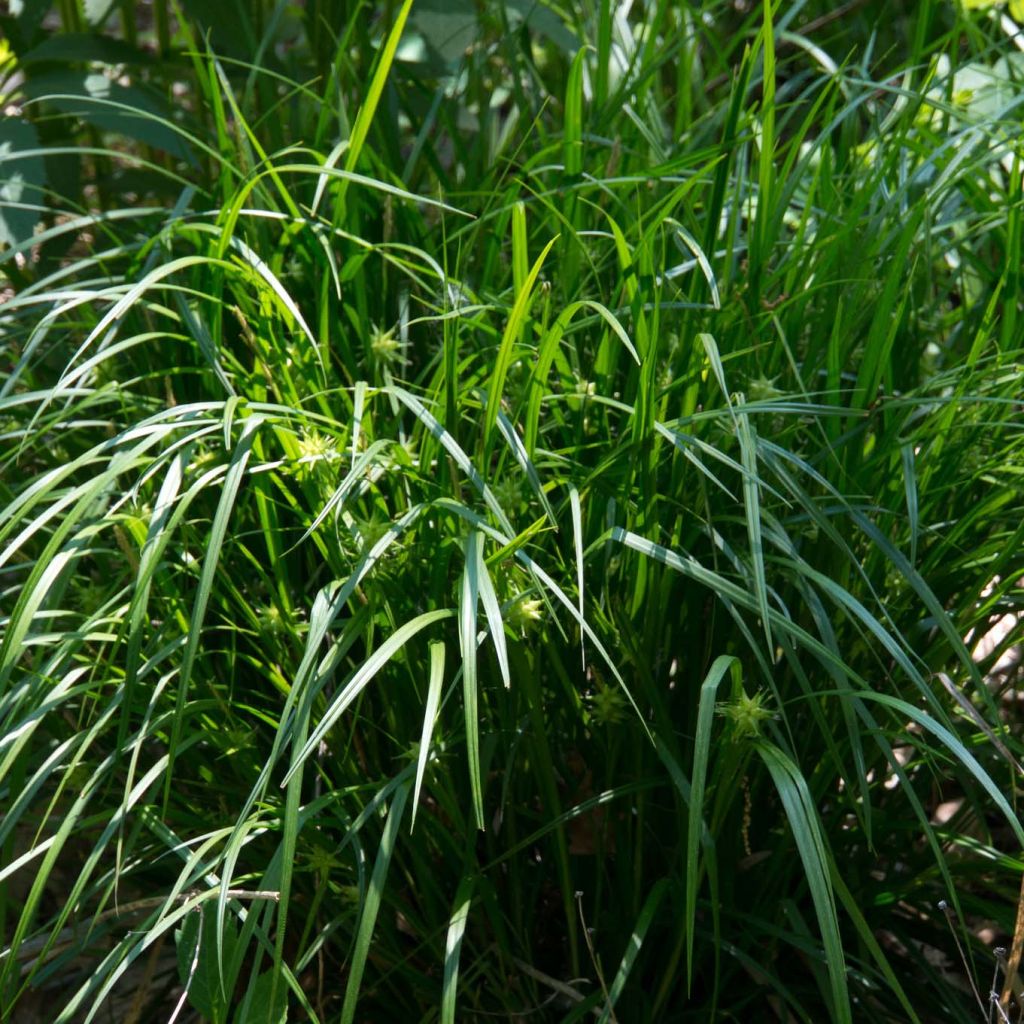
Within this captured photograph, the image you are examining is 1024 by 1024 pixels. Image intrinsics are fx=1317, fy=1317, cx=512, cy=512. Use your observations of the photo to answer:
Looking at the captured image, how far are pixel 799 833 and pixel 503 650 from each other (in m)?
0.25

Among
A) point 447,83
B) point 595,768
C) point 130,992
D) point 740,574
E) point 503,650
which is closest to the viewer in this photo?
point 503,650

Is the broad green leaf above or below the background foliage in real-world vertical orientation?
above

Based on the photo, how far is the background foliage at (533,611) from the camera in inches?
41.4

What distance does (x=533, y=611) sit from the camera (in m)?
1.05

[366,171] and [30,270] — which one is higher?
[366,171]

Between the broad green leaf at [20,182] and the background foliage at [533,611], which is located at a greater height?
the broad green leaf at [20,182]

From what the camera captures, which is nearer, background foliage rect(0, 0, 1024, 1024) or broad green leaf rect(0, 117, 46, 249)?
background foliage rect(0, 0, 1024, 1024)

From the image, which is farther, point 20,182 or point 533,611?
point 20,182

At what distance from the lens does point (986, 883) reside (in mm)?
1253

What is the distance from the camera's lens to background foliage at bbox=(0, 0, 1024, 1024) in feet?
3.45

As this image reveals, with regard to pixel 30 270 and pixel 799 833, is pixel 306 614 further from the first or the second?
pixel 30 270

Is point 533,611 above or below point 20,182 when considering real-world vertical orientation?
below

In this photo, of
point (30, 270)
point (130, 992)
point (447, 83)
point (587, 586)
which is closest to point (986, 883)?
point (587, 586)

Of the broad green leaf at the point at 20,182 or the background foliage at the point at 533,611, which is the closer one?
the background foliage at the point at 533,611
